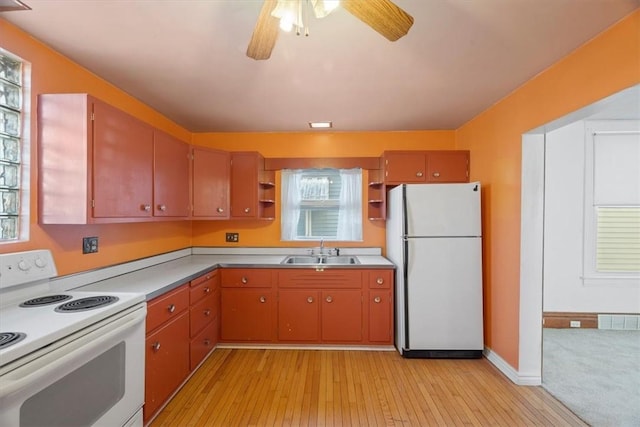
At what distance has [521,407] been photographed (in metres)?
2.05

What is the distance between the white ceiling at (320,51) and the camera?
1.43 meters

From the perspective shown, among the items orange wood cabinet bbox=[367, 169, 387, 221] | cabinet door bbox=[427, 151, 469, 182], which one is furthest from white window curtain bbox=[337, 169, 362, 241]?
cabinet door bbox=[427, 151, 469, 182]

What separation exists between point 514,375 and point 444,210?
1.43 meters

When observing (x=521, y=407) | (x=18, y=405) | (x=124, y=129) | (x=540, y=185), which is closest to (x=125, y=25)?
(x=124, y=129)

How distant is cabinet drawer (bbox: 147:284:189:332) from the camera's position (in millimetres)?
1841

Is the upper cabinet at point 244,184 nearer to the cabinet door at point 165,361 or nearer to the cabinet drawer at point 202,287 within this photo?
the cabinet drawer at point 202,287

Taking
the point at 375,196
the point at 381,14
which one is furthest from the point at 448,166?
the point at 381,14

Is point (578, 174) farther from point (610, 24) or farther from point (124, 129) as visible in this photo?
point (124, 129)

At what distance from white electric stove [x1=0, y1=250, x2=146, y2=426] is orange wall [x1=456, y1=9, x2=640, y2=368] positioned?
2710mm

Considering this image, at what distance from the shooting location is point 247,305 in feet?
9.56

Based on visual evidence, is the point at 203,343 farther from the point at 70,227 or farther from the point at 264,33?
the point at 264,33

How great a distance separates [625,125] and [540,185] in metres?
2.07

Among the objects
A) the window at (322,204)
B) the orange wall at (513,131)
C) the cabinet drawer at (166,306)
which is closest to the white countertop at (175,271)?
the cabinet drawer at (166,306)

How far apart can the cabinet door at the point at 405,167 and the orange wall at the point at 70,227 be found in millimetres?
2408
